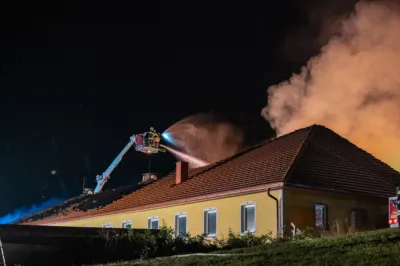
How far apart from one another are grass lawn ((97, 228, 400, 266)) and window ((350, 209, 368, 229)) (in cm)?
961

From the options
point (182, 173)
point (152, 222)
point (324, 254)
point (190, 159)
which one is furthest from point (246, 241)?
point (190, 159)

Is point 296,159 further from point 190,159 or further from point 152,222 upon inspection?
point 190,159

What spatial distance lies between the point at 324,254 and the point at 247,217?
40.4ft

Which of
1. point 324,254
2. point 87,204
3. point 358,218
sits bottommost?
point 324,254

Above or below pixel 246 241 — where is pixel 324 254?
below

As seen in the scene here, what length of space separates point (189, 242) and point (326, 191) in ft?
19.6

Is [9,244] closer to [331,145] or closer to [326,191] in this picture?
[326,191]

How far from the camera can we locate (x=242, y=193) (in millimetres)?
24031

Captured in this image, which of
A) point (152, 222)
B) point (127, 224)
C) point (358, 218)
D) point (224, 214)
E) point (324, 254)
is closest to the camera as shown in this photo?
point (324, 254)

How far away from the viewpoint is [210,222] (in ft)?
86.1

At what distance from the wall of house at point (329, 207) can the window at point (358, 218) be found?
0.13 meters

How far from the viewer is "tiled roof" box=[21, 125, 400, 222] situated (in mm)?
23750

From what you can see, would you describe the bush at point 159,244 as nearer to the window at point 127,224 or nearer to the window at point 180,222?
the window at point 180,222

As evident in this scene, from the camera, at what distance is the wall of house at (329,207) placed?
2231 cm
